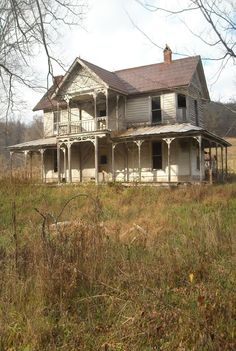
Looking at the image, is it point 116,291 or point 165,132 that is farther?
point 165,132

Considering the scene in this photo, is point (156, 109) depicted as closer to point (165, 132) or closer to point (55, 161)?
point (165, 132)

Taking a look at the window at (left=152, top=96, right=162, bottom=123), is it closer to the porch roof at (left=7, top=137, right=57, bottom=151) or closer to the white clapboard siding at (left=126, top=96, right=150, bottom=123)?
the white clapboard siding at (left=126, top=96, right=150, bottom=123)

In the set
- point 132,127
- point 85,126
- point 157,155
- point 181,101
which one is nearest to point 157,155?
point 157,155

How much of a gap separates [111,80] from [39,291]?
25.4 m

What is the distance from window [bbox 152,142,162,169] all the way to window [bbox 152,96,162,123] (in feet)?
5.84

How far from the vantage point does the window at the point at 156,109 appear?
28.2 metres

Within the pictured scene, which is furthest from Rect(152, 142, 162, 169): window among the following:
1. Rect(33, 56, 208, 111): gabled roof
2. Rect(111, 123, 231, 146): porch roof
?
A: Rect(33, 56, 208, 111): gabled roof

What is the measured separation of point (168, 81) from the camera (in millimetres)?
28266

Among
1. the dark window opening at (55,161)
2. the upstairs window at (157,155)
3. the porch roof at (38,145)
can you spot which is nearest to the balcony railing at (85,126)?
the porch roof at (38,145)

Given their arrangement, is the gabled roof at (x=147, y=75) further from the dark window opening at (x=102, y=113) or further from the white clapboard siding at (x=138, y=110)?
the dark window opening at (x=102, y=113)

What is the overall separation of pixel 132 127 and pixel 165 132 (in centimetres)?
452

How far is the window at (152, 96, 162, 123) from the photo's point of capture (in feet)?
92.6

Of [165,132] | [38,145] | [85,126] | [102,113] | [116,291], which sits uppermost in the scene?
[102,113]

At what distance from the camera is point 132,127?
28797 millimetres
